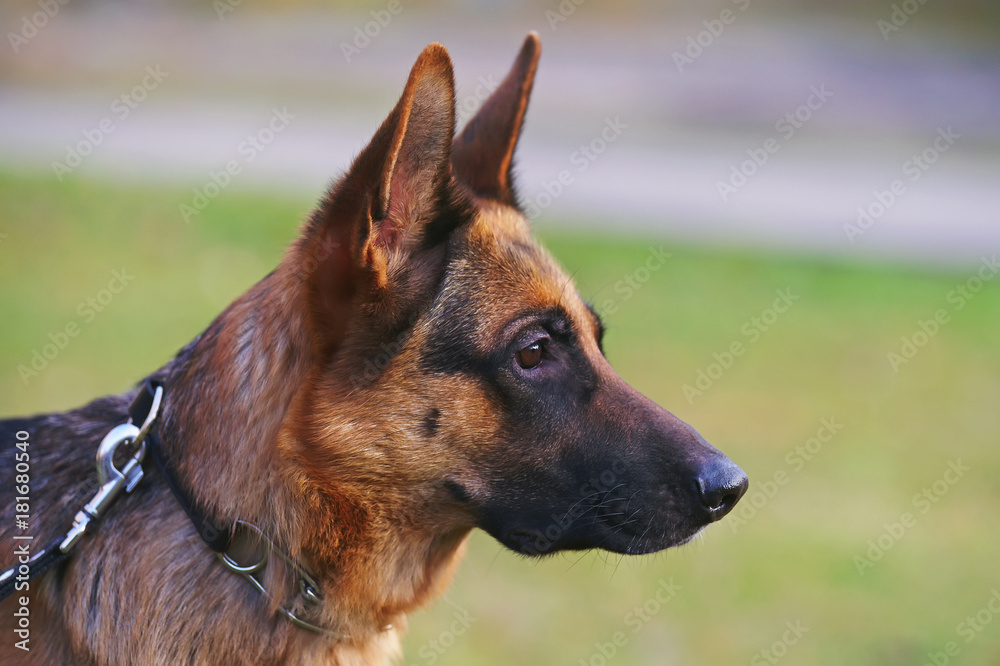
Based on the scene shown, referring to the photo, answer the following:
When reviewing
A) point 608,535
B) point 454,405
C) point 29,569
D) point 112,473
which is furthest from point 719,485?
point 29,569

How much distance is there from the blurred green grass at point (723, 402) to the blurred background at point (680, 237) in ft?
0.11

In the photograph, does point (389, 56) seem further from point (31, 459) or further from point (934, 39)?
point (31, 459)

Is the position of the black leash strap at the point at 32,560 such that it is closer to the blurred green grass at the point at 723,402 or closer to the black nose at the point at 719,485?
the black nose at the point at 719,485

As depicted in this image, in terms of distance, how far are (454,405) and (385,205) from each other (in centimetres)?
67

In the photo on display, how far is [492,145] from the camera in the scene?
12.2 feet

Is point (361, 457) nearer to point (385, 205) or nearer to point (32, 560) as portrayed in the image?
point (385, 205)

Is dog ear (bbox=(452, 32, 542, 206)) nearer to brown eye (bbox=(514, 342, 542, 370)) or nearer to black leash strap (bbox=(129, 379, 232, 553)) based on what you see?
brown eye (bbox=(514, 342, 542, 370))

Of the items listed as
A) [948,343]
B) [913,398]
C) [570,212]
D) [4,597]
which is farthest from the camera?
[570,212]

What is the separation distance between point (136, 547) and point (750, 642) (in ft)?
13.2

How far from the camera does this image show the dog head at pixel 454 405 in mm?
2811

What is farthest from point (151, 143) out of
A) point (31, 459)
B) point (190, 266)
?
point (31, 459)

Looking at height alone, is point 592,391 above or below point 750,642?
above

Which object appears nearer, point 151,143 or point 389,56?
point 151,143

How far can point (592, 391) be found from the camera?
10.1ft
